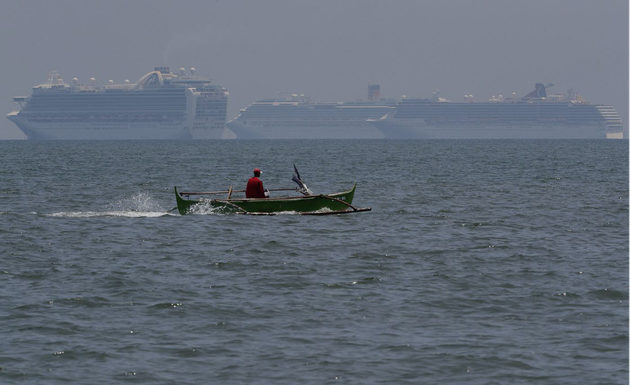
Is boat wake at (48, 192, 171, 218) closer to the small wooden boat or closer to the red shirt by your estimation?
the small wooden boat

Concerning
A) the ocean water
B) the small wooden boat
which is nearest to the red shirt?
the small wooden boat

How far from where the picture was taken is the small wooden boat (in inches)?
1001

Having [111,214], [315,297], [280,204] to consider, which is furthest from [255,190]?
[315,297]

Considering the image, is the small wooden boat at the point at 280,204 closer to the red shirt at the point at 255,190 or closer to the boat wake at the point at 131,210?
the red shirt at the point at 255,190

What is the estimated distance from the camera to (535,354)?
11266mm

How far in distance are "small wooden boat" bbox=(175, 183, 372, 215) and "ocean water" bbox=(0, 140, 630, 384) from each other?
1.13ft

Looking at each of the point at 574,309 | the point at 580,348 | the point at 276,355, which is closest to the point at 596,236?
the point at 574,309

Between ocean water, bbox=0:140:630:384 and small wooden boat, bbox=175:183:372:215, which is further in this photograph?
small wooden boat, bbox=175:183:372:215

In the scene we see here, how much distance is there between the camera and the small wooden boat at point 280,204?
83.4 feet

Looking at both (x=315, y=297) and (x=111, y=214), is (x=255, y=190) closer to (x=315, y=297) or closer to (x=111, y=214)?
(x=111, y=214)

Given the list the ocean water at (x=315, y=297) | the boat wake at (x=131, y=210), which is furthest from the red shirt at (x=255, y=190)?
the boat wake at (x=131, y=210)

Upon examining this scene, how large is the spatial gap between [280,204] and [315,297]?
11259mm

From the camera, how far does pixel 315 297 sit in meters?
14.4

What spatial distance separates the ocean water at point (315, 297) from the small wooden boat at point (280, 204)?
0.34 metres
